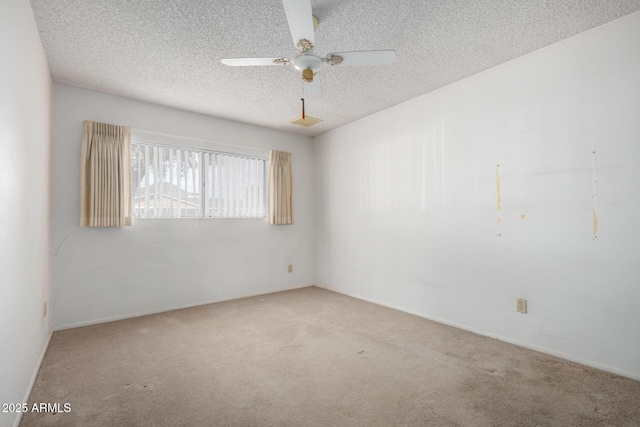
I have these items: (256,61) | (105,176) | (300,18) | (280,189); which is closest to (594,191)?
(300,18)

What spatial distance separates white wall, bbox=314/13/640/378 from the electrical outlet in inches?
1.7

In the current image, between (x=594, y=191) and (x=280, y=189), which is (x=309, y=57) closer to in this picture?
(x=594, y=191)

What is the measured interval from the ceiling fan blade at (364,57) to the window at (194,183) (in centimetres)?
273

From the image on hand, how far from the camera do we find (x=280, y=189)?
4.88m

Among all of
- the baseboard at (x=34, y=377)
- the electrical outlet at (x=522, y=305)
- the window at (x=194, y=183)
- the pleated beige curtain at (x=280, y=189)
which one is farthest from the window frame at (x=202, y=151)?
the electrical outlet at (x=522, y=305)

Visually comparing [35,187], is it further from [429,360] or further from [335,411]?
[429,360]

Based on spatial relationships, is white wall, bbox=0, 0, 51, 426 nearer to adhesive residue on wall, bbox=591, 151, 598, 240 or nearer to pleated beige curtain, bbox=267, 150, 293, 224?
pleated beige curtain, bbox=267, 150, 293, 224

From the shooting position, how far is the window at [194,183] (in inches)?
150

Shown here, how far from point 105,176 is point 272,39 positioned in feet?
7.90

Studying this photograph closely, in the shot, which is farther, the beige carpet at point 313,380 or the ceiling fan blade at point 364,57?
the ceiling fan blade at point 364,57

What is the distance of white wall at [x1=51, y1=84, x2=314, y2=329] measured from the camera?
3.29 metres

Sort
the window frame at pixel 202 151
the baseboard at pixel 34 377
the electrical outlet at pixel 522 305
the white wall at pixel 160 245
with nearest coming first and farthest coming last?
the baseboard at pixel 34 377
the electrical outlet at pixel 522 305
the white wall at pixel 160 245
the window frame at pixel 202 151

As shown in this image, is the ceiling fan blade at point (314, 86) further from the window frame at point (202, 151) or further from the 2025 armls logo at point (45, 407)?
the 2025 armls logo at point (45, 407)

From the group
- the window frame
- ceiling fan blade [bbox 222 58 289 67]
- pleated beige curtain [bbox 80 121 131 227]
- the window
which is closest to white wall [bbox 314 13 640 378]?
the window frame
